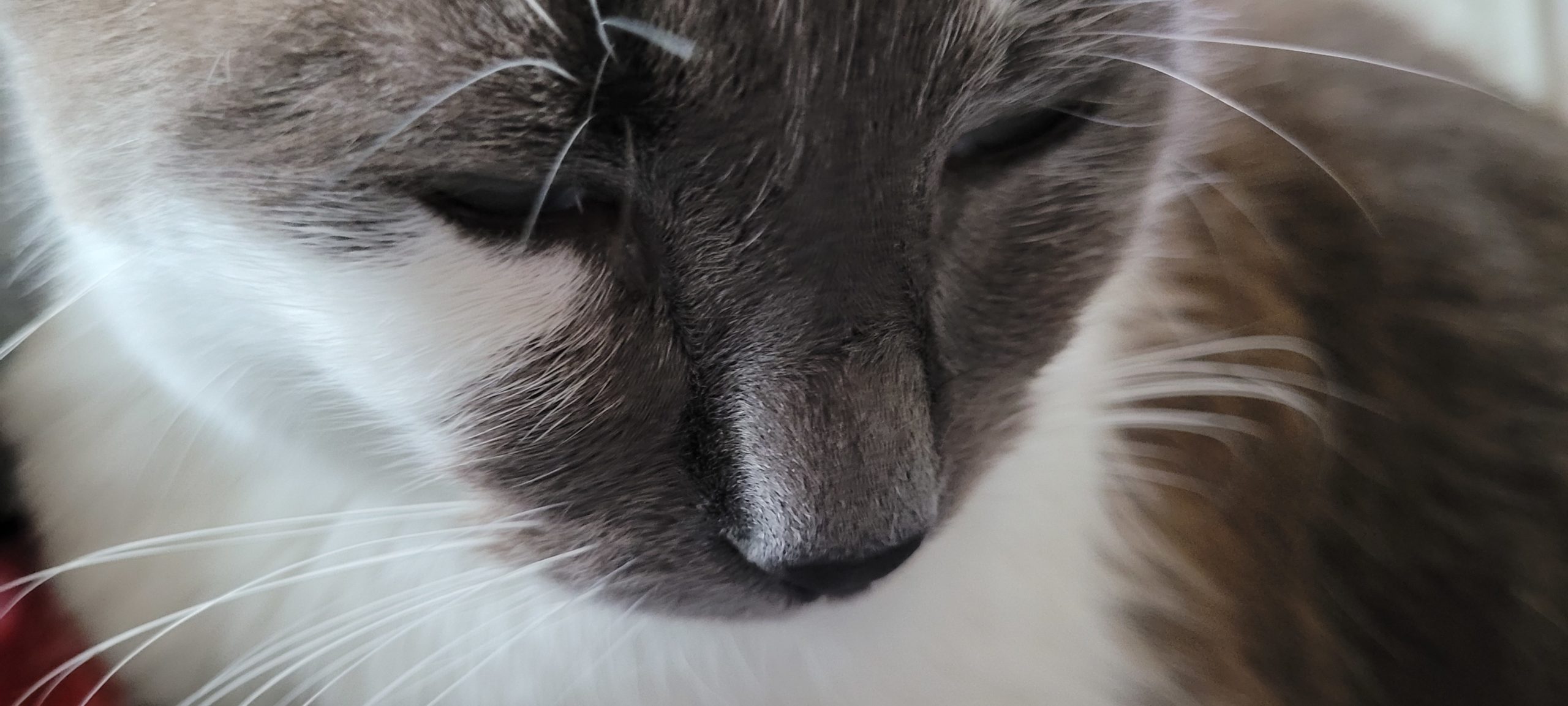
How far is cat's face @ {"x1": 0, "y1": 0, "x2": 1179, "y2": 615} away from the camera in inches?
20.2

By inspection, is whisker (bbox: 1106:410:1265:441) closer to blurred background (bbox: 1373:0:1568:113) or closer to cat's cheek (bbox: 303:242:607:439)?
cat's cheek (bbox: 303:242:607:439)

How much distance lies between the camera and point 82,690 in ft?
2.38

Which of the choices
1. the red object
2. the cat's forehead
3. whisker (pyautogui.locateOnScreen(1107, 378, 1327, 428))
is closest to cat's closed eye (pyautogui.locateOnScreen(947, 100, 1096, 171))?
the cat's forehead

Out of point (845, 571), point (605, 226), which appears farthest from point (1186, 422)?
point (605, 226)

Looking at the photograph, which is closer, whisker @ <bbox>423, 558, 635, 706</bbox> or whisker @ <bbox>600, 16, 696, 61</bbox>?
whisker @ <bbox>600, 16, 696, 61</bbox>

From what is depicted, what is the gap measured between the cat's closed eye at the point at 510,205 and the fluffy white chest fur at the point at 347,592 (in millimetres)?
198

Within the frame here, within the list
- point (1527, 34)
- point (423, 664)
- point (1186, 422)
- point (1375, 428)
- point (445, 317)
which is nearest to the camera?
point (445, 317)

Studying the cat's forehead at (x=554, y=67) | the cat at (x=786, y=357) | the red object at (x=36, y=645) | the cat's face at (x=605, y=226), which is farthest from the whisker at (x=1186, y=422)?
the red object at (x=36, y=645)

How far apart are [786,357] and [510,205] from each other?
0.17m

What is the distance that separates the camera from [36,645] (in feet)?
2.34

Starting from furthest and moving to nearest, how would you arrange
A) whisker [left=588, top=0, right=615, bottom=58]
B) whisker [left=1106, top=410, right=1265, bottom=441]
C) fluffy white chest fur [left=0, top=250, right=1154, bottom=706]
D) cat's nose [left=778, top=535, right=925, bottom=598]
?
1. whisker [left=1106, top=410, right=1265, bottom=441]
2. fluffy white chest fur [left=0, top=250, right=1154, bottom=706]
3. cat's nose [left=778, top=535, right=925, bottom=598]
4. whisker [left=588, top=0, right=615, bottom=58]

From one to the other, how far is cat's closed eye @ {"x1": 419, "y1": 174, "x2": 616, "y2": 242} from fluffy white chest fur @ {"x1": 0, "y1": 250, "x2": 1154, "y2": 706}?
20cm

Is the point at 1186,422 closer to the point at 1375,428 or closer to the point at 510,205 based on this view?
the point at 1375,428

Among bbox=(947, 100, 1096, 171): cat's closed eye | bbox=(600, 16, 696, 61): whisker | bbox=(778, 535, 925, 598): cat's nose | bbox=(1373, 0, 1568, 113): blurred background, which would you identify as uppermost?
bbox=(1373, 0, 1568, 113): blurred background
